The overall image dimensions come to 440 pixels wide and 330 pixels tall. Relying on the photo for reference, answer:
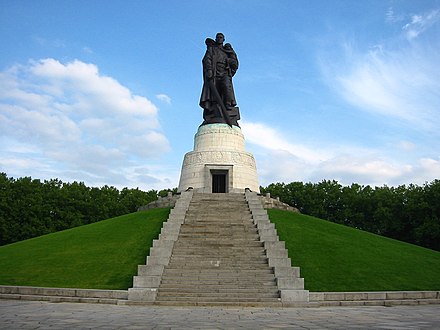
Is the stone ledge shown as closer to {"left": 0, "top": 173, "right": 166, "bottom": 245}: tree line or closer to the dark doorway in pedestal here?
the dark doorway in pedestal

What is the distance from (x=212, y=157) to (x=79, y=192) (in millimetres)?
29525

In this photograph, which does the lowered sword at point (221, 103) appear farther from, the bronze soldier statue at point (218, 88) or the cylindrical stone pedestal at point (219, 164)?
the cylindrical stone pedestal at point (219, 164)

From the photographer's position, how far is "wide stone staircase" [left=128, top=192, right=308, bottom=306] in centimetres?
1703

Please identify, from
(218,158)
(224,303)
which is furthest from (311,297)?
(218,158)

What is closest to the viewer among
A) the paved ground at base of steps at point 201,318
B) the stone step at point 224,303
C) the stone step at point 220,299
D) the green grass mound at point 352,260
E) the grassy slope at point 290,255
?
the paved ground at base of steps at point 201,318

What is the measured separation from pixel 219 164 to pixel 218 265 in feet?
48.6

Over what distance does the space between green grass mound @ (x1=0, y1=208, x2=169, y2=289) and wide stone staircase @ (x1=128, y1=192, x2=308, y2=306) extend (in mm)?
1497

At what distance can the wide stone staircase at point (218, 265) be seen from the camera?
17031 millimetres

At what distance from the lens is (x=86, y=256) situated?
22.0 metres

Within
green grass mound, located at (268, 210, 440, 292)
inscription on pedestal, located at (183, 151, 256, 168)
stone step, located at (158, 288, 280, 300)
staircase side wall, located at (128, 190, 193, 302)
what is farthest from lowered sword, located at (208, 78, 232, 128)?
stone step, located at (158, 288, 280, 300)

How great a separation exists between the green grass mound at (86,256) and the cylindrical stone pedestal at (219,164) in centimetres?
603

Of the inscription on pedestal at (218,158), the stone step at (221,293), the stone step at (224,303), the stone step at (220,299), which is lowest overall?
the stone step at (224,303)

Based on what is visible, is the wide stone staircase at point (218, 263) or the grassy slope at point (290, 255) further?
the grassy slope at point (290, 255)

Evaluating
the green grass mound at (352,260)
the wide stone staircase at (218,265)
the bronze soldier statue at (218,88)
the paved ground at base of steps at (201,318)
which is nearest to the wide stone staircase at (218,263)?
the wide stone staircase at (218,265)
